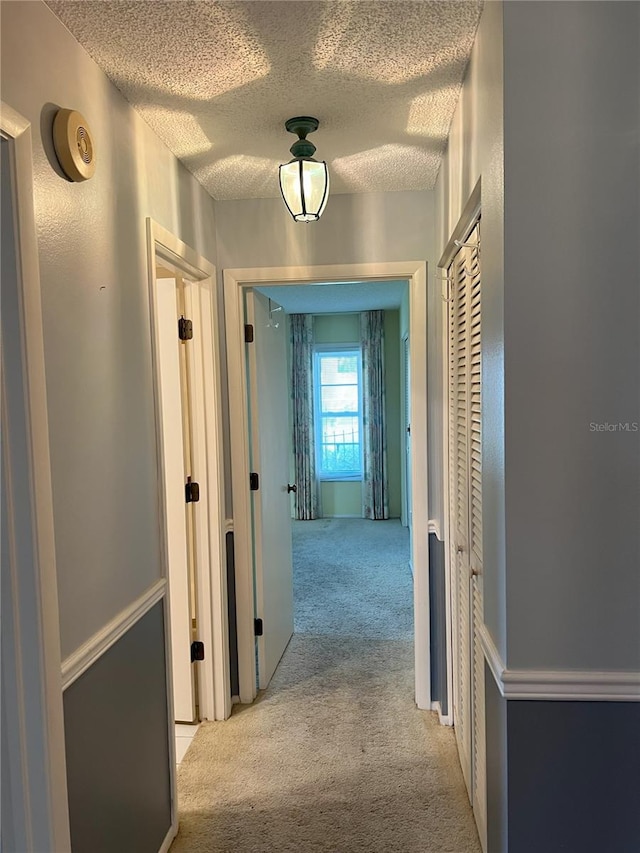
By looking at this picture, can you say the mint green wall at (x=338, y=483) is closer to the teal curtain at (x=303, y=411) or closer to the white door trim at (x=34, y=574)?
the teal curtain at (x=303, y=411)

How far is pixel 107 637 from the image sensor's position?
5.12 feet

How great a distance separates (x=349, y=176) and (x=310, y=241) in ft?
1.14

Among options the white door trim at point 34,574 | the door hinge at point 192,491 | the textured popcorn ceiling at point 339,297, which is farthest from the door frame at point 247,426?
the textured popcorn ceiling at point 339,297

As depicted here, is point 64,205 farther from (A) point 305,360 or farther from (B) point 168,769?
(A) point 305,360

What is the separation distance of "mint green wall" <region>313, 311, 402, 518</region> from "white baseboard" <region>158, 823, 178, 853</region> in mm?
4931

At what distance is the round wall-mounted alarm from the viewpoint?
1.35 m

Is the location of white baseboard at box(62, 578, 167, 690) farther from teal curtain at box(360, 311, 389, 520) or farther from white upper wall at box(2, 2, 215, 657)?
teal curtain at box(360, 311, 389, 520)

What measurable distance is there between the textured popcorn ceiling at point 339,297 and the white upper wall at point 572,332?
3.46 metres

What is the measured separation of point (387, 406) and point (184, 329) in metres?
4.34

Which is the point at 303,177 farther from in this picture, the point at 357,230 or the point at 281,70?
the point at 357,230

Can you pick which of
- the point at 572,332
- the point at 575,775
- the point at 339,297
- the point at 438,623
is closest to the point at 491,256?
the point at 572,332

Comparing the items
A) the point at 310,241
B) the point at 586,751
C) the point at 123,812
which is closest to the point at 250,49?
the point at 310,241

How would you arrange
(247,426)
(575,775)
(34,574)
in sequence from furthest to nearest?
1. (247,426)
2. (575,775)
3. (34,574)

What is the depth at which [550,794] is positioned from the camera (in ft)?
4.39
